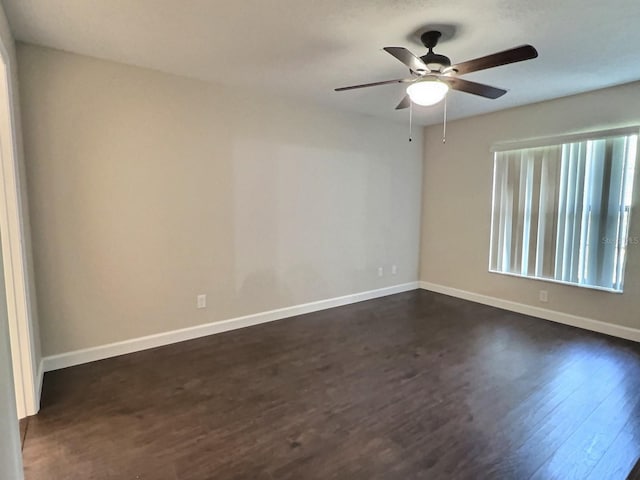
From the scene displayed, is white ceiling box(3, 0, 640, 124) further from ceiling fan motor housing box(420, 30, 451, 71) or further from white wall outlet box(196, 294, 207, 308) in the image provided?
white wall outlet box(196, 294, 207, 308)

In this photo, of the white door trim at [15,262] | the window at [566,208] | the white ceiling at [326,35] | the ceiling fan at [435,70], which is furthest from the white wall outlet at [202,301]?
the window at [566,208]

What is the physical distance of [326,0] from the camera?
6.46ft

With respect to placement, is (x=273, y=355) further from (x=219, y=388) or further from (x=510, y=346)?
(x=510, y=346)

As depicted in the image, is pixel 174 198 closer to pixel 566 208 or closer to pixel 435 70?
pixel 435 70

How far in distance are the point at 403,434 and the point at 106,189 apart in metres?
2.91

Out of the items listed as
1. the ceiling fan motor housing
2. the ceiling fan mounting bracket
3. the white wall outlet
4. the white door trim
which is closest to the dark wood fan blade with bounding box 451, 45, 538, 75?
the ceiling fan motor housing

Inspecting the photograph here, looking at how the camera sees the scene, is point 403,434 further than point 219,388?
No

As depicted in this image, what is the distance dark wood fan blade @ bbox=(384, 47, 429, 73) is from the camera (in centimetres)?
196

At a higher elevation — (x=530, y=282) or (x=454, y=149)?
(x=454, y=149)

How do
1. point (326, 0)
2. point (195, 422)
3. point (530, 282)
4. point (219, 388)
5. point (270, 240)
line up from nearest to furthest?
point (326, 0), point (195, 422), point (219, 388), point (270, 240), point (530, 282)

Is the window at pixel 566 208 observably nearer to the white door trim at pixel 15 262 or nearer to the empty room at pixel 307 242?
the empty room at pixel 307 242

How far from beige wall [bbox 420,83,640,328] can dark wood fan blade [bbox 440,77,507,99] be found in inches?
73.5

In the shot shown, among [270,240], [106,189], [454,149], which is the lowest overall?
[270,240]

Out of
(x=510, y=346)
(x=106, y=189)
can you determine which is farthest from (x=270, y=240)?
(x=510, y=346)
